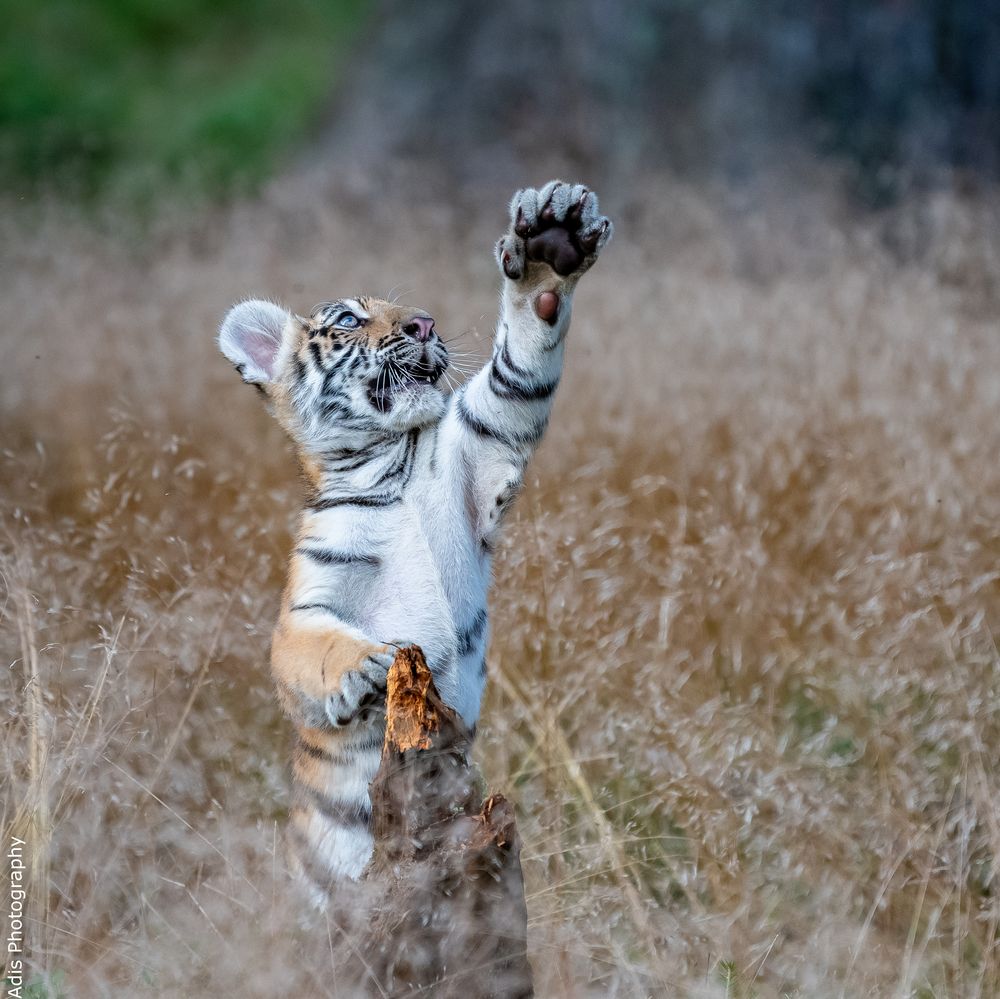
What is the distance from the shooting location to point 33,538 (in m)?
4.98

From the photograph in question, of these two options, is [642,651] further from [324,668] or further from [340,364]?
[324,668]

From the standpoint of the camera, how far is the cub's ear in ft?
12.8

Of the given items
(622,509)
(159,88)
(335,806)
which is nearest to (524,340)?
(335,806)

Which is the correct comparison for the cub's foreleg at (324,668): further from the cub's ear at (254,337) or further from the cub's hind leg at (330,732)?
the cub's ear at (254,337)

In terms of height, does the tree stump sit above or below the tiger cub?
below

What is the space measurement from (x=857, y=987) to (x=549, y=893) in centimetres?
83

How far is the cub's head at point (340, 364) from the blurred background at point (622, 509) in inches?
25.3

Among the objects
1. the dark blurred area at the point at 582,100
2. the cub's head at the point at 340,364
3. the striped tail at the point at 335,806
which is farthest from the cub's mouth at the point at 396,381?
the dark blurred area at the point at 582,100

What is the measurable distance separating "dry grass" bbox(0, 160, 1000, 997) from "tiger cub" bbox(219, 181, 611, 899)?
0.32m

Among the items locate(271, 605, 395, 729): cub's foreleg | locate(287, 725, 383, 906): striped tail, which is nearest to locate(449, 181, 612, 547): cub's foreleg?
locate(271, 605, 395, 729): cub's foreleg

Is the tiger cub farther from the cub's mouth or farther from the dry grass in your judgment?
the dry grass

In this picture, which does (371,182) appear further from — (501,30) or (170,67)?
(170,67)

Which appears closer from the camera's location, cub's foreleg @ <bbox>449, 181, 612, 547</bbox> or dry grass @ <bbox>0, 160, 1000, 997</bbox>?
cub's foreleg @ <bbox>449, 181, 612, 547</bbox>

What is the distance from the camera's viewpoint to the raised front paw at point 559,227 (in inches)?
124
